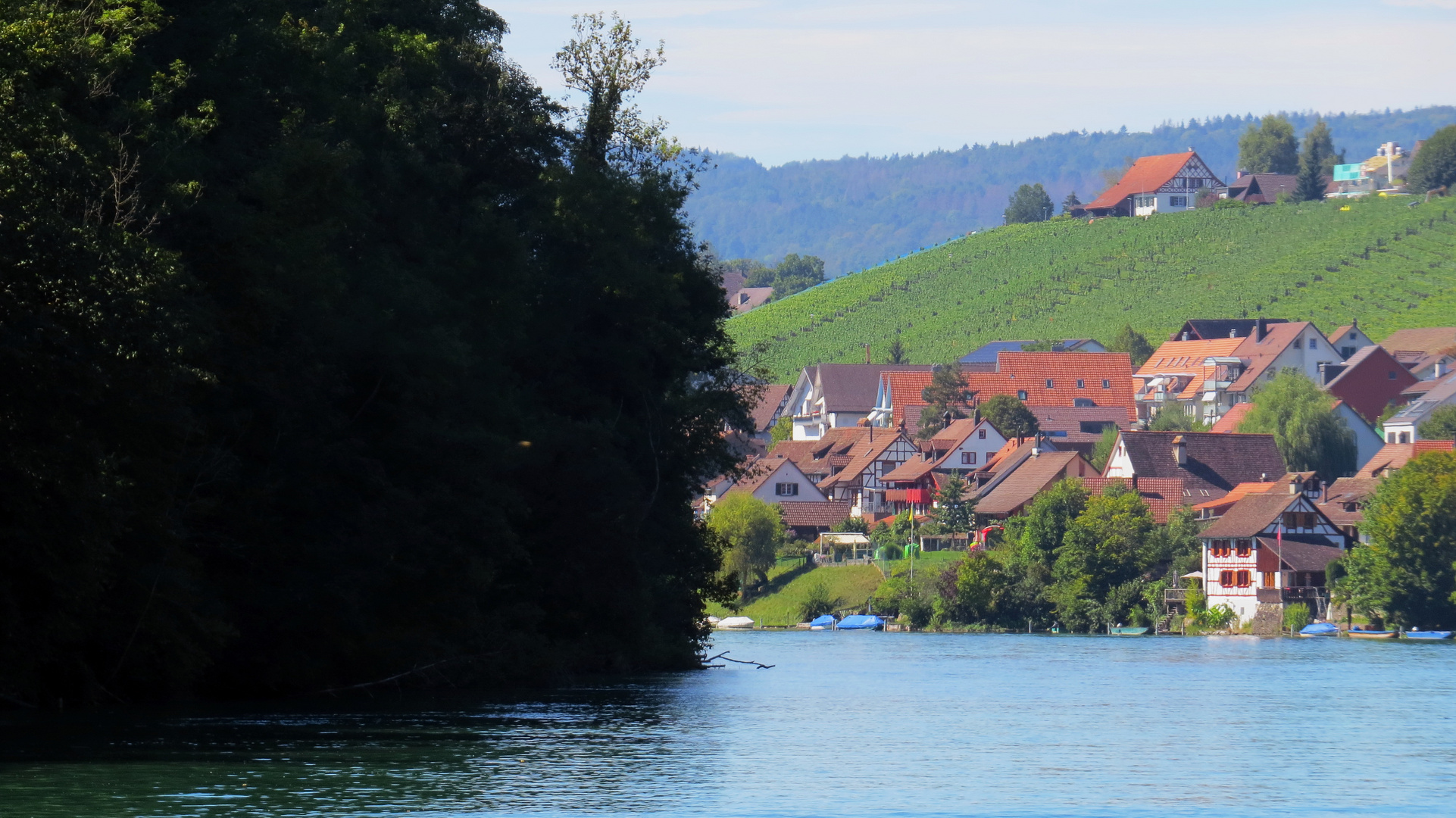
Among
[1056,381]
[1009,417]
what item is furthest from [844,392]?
[1009,417]

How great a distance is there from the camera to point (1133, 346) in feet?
609

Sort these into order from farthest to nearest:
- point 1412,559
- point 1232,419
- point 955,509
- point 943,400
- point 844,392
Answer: point 844,392, point 943,400, point 1232,419, point 955,509, point 1412,559

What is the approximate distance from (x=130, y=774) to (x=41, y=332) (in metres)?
7.51

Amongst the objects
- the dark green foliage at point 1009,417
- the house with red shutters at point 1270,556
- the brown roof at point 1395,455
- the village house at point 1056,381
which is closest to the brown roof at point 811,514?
the dark green foliage at point 1009,417

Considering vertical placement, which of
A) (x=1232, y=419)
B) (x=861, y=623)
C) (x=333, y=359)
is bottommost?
(x=861, y=623)

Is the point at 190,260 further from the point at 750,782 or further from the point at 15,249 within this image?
the point at 750,782

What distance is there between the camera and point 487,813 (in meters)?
25.4

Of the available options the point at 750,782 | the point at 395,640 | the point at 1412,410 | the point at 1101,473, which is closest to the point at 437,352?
the point at 395,640

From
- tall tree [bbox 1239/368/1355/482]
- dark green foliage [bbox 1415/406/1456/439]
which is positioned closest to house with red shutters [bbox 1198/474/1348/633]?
tall tree [bbox 1239/368/1355/482]

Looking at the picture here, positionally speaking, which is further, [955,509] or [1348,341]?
[1348,341]

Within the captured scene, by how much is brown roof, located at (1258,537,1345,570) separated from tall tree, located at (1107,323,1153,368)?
7711cm

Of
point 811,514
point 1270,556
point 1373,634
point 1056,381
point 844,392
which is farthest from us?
point 844,392

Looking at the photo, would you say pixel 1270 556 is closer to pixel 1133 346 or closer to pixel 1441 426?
pixel 1441 426

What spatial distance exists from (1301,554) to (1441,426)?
40.5 metres
